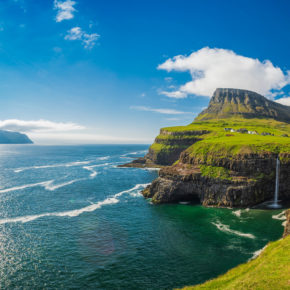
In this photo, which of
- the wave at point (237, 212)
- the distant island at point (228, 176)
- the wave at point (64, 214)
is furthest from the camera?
the distant island at point (228, 176)

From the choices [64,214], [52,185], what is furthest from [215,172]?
[52,185]

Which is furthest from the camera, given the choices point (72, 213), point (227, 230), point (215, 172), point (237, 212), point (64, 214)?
point (215, 172)

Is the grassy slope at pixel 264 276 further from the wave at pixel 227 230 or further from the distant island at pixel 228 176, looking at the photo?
the distant island at pixel 228 176

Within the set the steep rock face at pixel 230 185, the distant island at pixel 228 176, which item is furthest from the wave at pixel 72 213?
the steep rock face at pixel 230 185

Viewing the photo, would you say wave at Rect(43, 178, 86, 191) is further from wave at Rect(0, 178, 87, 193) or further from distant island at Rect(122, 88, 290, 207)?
distant island at Rect(122, 88, 290, 207)

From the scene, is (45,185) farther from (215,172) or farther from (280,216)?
Result: (280,216)

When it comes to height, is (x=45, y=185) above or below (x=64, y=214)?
above

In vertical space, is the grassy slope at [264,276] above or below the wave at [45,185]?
above
